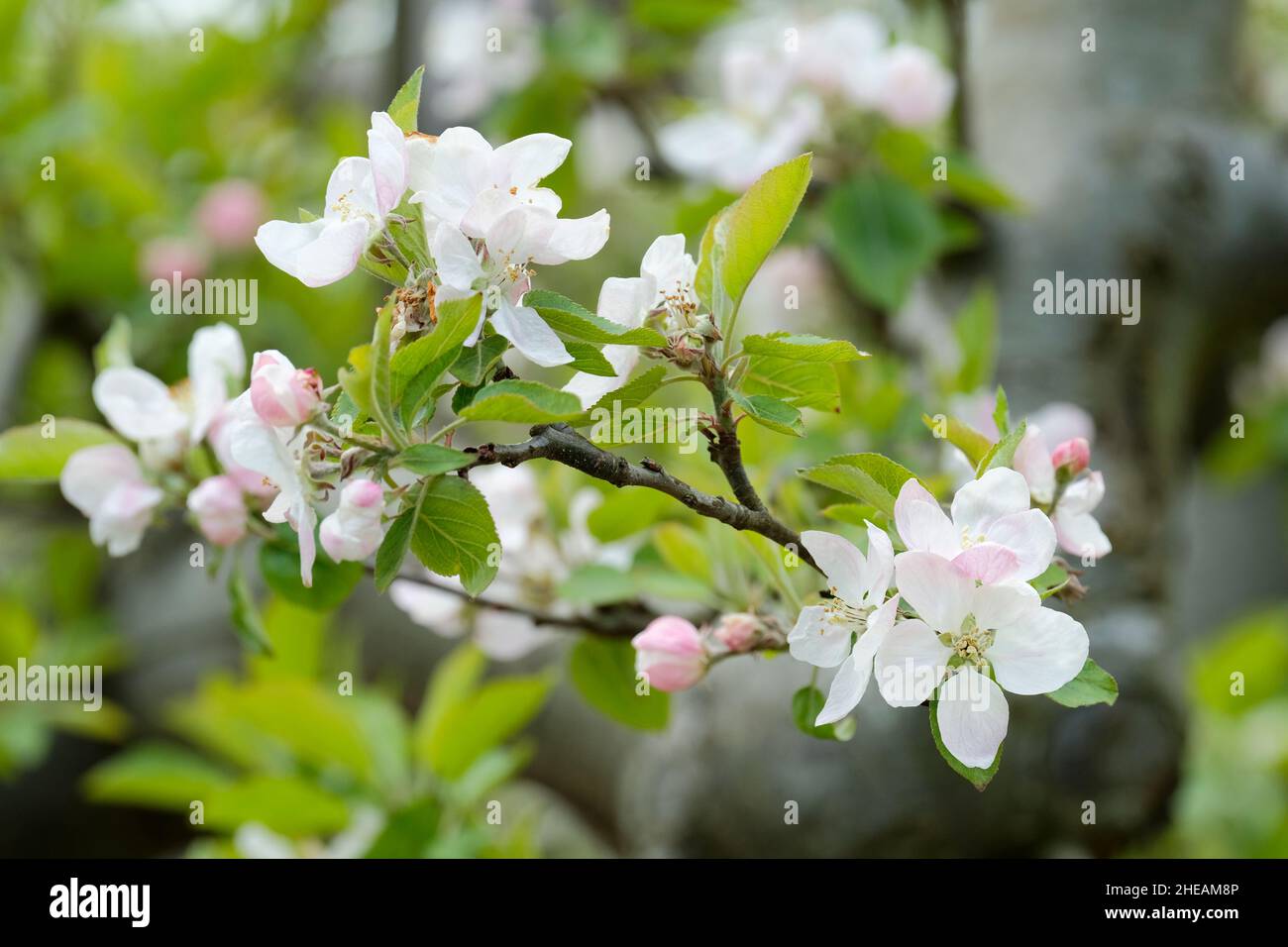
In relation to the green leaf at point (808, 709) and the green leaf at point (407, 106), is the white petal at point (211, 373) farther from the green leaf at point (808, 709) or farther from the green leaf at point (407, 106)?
Answer: the green leaf at point (808, 709)

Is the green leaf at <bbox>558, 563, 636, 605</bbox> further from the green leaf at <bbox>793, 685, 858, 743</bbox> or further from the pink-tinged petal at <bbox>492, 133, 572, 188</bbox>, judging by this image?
the pink-tinged petal at <bbox>492, 133, 572, 188</bbox>

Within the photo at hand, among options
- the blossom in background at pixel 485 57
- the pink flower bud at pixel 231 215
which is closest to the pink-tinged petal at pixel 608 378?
the blossom in background at pixel 485 57

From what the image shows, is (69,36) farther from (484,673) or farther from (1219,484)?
(1219,484)

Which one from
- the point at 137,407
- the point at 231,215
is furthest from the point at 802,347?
the point at 231,215

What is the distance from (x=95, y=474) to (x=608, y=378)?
377 mm

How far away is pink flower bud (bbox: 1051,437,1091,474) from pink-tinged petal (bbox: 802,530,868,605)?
18cm

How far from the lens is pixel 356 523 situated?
522 mm

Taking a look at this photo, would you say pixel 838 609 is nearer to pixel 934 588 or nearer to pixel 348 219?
pixel 934 588

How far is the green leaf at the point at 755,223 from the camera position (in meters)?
0.53

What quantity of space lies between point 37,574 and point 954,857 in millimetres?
1665

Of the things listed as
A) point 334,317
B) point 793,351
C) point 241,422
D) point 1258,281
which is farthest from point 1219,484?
point 241,422

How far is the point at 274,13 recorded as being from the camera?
6.82 feet

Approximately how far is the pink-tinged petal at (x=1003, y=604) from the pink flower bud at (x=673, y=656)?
7.6 inches

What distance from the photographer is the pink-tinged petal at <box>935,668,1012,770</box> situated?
1.57 feet
